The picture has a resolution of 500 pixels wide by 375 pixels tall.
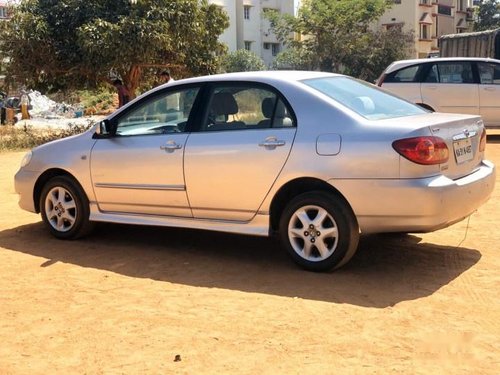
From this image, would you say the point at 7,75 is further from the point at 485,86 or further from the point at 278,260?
the point at 278,260

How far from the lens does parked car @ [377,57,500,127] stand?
534 inches

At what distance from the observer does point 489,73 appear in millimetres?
13531

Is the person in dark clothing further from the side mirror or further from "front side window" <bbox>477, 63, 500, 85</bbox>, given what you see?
the side mirror

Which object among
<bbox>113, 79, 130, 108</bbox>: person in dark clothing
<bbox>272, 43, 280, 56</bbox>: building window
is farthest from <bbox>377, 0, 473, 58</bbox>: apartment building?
<bbox>113, 79, 130, 108</bbox>: person in dark clothing

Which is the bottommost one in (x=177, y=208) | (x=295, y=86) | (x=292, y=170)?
(x=177, y=208)

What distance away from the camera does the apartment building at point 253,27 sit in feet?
179

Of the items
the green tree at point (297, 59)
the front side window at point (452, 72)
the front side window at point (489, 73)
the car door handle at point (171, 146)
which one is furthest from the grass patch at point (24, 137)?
the green tree at point (297, 59)

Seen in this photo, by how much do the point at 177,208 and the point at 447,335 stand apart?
2736 millimetres

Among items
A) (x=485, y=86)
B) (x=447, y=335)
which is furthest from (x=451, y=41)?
(x=447, y=335)

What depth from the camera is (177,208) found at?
591cm

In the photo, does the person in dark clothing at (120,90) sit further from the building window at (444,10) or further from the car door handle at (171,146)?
the building window at (444,10)

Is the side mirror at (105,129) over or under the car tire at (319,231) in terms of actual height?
over

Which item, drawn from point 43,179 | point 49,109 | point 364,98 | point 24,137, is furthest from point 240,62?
point 364,98

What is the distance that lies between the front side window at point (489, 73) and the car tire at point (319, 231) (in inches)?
380
